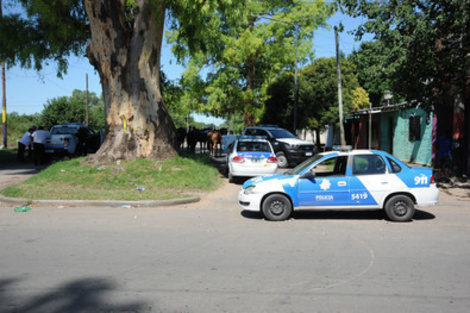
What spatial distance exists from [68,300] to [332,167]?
20.2 ft

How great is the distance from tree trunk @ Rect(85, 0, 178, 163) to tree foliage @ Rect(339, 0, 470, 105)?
7.09 m

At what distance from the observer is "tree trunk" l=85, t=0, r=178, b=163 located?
14.4 m

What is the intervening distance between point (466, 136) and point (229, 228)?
12829 mm

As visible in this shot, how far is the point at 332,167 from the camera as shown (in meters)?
8.88

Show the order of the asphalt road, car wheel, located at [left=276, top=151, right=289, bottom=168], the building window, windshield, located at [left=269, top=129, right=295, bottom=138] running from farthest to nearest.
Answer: the building window < windshield, located at [left=269, top=129, right=295, bottom=138] < car wheel, located at [left=276, top=151, right=289, bottom=168] < the asphalt road

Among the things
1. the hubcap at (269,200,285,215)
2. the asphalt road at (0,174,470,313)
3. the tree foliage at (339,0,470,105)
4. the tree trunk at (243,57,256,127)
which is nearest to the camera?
the asphalt road at (0,174,470,313)

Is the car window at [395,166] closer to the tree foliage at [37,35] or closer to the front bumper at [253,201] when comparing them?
the front bumper at [253,201]

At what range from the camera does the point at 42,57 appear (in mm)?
18328

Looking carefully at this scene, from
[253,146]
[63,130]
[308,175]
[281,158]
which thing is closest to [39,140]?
[63,130]

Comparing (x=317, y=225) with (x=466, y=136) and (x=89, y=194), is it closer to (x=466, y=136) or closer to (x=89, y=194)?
(x=89, y=194)

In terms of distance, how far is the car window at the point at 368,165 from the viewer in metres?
8.51

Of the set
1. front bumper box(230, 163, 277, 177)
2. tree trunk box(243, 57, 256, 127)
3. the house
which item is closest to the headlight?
front bumper box(230, 163, 277, 177)

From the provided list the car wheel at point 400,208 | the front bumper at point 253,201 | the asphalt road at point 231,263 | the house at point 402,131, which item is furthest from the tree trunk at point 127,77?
the house at point 402,131

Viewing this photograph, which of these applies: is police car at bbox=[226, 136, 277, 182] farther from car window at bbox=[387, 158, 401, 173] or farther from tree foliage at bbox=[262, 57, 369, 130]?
tree foliage at bbox=[262, 57, 369, 130]
